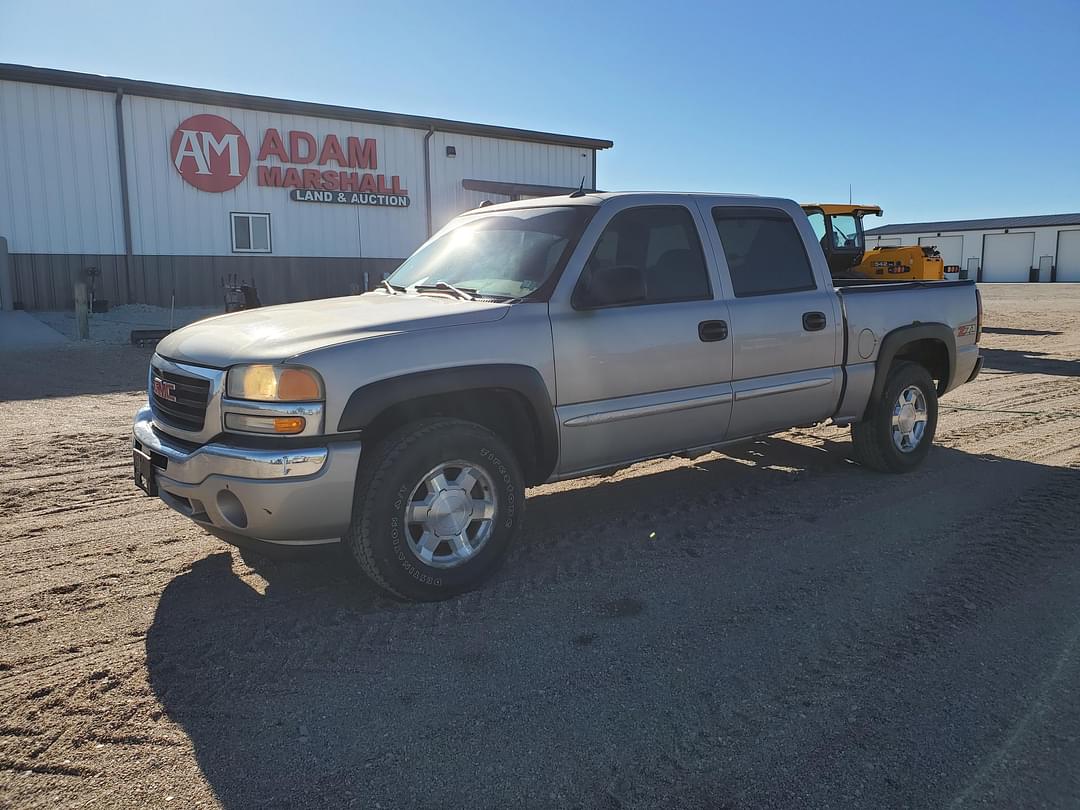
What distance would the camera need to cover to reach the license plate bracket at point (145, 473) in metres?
3.96

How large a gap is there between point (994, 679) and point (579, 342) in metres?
2.36

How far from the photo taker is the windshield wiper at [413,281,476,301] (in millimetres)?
4438

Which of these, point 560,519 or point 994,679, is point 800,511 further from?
point 994,679

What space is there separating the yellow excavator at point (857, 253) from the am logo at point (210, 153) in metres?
13.6

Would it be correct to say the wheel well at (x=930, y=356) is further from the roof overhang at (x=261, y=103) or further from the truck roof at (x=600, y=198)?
the roof overhang at (x=261, y=103)

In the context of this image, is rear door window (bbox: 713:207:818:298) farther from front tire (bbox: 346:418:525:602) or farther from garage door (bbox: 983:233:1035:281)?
garage door (bbox: 983:233:1035:281)

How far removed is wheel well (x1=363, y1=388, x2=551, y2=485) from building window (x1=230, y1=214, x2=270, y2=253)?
18.5 meters

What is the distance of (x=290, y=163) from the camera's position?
69.5 ft

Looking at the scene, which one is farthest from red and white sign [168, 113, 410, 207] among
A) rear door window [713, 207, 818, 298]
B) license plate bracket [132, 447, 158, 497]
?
rear door window [713, 207, 818, 298]

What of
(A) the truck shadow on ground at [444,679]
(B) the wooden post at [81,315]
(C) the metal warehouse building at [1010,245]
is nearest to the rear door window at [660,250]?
(A) the truck shadow on ground at [444,679]

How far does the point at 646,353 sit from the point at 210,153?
1863cm

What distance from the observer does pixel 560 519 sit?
205 inches

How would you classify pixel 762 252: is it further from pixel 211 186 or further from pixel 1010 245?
pixel 1010 245

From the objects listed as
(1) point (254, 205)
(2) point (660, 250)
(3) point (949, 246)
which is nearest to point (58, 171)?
(1) point (254, 205)
